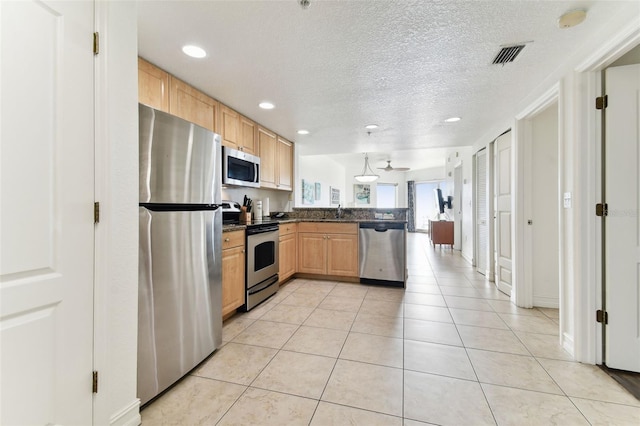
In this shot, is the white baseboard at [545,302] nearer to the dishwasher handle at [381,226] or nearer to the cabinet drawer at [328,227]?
the dishwasher handle at [381,226]

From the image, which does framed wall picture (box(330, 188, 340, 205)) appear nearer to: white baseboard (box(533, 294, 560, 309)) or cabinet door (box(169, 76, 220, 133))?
cabinet door (box(169, 76, 220, 133))

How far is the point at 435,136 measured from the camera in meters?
4.43

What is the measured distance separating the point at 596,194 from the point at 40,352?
320 centimetres

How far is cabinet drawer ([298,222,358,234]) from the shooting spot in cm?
402

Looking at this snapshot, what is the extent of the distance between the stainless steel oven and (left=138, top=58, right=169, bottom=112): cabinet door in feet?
4.55

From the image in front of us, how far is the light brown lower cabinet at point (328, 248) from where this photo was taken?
4.02 m

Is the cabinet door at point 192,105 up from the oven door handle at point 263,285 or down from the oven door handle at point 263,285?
up

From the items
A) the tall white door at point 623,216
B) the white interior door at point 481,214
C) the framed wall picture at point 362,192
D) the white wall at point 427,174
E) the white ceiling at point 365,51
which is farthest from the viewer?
the framed wall picture at point 362,192

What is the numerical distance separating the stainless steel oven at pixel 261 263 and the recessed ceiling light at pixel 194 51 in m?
1.60

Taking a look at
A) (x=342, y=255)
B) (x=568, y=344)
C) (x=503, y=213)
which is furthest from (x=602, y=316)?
(x=342, y=255)

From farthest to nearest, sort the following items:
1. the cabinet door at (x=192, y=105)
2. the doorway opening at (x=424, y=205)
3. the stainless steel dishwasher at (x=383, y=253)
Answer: the doorway opening at (x=424, y=205) → the stainless steel dishwasher at (x=383, y=253) → the cabinet door at (x=192, y=105)

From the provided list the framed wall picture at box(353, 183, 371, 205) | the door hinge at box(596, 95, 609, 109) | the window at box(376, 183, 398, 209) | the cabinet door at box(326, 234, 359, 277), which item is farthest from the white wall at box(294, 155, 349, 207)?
the door hinge at box(596, 95, 609, 109)

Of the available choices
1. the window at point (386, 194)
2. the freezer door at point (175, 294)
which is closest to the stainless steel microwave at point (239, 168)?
the freezer door at point (175, 294)

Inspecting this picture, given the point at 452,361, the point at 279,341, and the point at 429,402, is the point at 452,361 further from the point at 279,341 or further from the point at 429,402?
the point at 279,341
